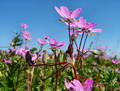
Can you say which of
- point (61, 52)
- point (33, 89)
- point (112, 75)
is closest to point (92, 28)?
point (61, 52)

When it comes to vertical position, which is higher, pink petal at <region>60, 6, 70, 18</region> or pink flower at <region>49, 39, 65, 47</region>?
pink petal at <region>60, 6, 70, 18</region>

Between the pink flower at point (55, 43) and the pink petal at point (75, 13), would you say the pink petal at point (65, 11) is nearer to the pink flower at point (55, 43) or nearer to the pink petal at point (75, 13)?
A: the pink petal at point (75, 13)

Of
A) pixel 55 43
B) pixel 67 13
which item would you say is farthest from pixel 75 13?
pixel 55 43

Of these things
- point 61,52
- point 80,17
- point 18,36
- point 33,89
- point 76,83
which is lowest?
point 33,89

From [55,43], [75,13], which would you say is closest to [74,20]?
[75,13]

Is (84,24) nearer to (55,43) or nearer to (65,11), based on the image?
(65,11)

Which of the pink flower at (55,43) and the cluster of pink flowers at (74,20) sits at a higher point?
the cluster of pink flowers at (74,20)

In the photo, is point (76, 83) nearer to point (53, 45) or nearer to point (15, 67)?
point (53, 45)

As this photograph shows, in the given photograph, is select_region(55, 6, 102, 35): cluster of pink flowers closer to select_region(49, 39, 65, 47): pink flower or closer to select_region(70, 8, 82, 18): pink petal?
select_region(70, 8, 82, 18): pink petal

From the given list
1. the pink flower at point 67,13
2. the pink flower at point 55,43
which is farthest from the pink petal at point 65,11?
the pink flower at point 55,43

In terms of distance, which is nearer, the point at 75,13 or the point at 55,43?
the point at 75,13

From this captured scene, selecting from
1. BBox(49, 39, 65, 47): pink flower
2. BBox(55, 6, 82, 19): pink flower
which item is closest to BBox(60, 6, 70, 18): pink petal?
BBox(55, 6, 82, 19): pink flower
